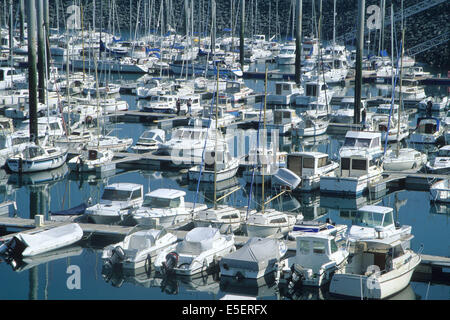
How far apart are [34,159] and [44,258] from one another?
12600 millimetres

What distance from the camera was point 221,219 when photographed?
93.1 feet

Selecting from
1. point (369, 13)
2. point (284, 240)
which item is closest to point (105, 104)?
point (284, 240)

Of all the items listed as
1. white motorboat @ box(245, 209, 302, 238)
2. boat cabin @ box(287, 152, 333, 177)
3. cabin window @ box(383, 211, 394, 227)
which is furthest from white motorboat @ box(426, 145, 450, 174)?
cabin window @ box(383, 211, 394, 227)

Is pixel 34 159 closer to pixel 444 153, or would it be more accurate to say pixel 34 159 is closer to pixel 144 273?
pixel 144 273

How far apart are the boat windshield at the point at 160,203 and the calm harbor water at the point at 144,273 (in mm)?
2504

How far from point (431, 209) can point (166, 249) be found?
12.9 m

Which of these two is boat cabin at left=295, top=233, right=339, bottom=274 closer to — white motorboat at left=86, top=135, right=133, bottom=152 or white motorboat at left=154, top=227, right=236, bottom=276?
white motorboat at left=154, top=227, right=236, bottom=276

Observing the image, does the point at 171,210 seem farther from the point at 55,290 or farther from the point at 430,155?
the point at 430,155

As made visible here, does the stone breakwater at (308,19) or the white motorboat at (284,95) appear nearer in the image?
the white motorboat at (284,95)

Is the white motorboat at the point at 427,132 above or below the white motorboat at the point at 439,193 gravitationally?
above

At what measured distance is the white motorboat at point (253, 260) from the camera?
2422cm

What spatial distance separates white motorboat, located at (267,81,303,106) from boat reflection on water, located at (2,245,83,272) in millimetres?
33994

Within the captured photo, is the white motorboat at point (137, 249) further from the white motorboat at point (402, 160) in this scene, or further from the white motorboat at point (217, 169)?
the white motorboat at point (402, 160)

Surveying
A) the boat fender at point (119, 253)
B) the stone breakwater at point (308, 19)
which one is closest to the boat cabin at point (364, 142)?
the boat fender at point (119, 253)
